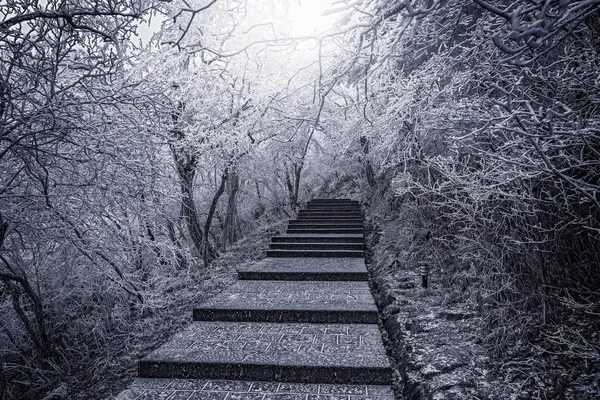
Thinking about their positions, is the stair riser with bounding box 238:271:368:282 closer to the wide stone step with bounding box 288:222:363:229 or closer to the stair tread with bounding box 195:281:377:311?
the stair tread with bounding box 195:281:377:311

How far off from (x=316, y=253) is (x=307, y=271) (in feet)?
6.51

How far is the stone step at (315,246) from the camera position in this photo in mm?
10016

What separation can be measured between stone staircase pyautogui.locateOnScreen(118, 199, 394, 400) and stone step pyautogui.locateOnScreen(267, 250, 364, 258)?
52.0 inches

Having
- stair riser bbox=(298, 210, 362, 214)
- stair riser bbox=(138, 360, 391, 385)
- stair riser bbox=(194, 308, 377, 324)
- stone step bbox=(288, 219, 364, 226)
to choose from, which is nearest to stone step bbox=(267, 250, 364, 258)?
stone step bbox=(288, 219, 364, 226)

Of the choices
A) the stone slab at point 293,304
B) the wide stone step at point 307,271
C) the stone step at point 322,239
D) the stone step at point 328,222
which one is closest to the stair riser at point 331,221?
the stone step at point 328,222

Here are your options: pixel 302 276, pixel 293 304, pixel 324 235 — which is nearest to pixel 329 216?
pixel 324 235

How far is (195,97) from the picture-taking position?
10.3m

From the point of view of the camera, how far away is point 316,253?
9.57 metres

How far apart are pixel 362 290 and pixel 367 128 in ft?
9.11

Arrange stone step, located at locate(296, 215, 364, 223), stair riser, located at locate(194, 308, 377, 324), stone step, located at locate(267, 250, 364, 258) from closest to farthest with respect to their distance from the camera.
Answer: stair riser, located at locate(194, 308, 377, 324)
stone step, located at locate(267, 250, 364, 258)
stone step, located at locate(296, 215, 364, 223)

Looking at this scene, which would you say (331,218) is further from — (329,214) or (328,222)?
(329,214)

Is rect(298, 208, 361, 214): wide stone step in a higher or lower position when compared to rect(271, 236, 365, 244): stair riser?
higher

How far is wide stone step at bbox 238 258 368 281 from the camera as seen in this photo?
7.46m

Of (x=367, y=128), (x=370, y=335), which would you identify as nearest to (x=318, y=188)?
(x=367, y=128)
